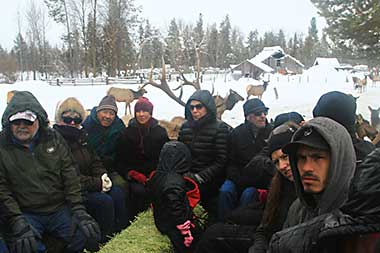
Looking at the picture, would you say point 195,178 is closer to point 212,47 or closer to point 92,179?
point 92,179

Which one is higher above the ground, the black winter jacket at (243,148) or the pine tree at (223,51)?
the pine tree at (223,51)

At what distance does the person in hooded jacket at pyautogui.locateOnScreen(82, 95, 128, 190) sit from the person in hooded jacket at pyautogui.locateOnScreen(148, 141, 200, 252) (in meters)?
1.15

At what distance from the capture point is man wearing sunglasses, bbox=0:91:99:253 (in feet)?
9.99

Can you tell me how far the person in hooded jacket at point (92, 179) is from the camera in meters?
3.62

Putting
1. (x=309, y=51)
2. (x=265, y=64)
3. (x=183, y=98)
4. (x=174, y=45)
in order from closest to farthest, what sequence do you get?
(x=183, y=98), (x=174, y=45), (x=265, y=64), (x=309, y=51)

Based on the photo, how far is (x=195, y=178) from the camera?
373 cm

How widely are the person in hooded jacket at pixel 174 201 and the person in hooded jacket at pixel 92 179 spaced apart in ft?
2.34

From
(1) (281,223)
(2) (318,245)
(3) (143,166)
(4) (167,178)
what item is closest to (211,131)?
(3) (143,166)

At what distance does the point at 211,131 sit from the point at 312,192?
2346 millimetres

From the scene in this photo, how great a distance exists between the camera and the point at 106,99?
432cm

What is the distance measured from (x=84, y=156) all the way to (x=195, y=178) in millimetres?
971

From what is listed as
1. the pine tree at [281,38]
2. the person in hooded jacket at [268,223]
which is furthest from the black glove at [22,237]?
the pine tree at [281,38]

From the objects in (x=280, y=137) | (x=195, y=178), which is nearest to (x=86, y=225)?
(x=195, y=178)

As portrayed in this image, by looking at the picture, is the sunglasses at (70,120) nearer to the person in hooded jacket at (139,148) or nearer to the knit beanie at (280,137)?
the person in hooded jacket at (139,148)
